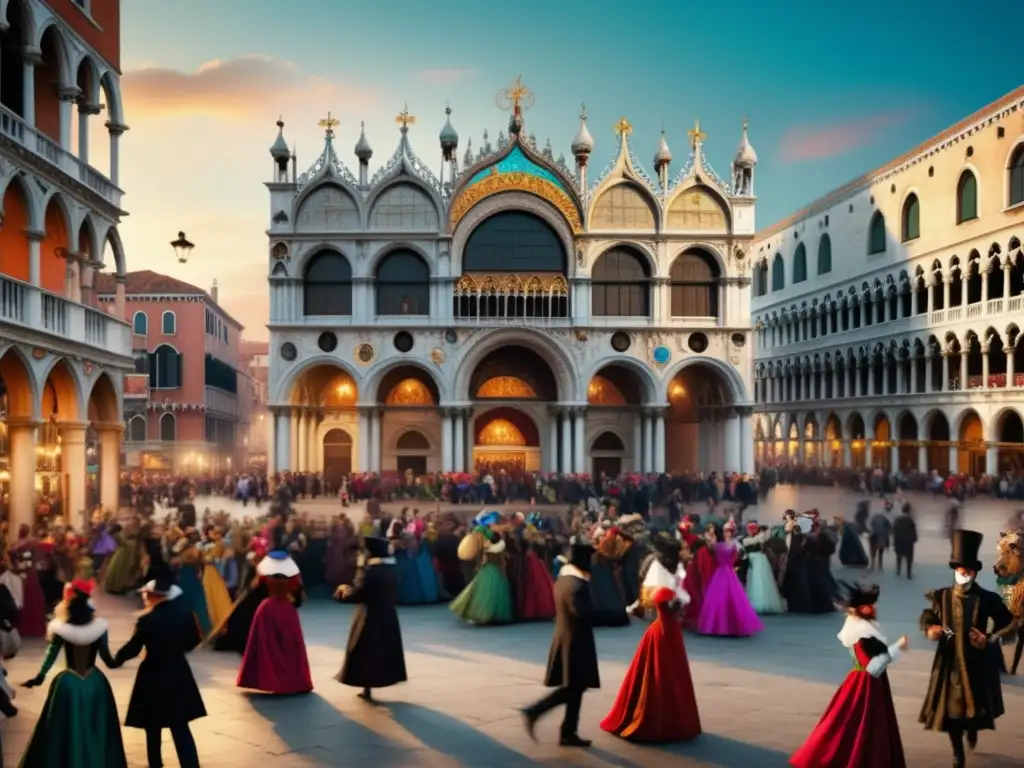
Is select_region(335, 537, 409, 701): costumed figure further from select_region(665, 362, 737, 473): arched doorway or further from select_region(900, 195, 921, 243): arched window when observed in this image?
select_region(900, 195, 921, 243): arched window

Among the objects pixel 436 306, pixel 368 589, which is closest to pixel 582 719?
pixel 368 589

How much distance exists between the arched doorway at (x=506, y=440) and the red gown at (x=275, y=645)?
31100 millimetres

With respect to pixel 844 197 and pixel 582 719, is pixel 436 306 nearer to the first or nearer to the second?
pixel 844 197

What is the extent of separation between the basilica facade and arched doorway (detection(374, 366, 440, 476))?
1.11 metres

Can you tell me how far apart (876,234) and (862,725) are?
4506 cm

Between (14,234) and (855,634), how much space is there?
64.1 ft

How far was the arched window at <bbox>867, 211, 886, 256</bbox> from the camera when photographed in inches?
1885

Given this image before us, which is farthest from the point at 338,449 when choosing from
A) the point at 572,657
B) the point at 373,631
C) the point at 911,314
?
the point at 572,657

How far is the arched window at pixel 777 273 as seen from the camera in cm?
5891

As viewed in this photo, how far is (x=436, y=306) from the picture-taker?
38719 millimetres

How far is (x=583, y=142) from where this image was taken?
38938 mm

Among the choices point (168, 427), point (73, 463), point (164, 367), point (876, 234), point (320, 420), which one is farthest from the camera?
point (164, 367)

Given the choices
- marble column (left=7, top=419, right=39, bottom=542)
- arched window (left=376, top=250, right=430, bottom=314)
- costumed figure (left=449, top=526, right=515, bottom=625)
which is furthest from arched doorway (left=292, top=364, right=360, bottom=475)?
costumed figure (left=449, top=526, right=515, bottom=625)

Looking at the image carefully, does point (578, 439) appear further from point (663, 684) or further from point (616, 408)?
point (663, 684)
